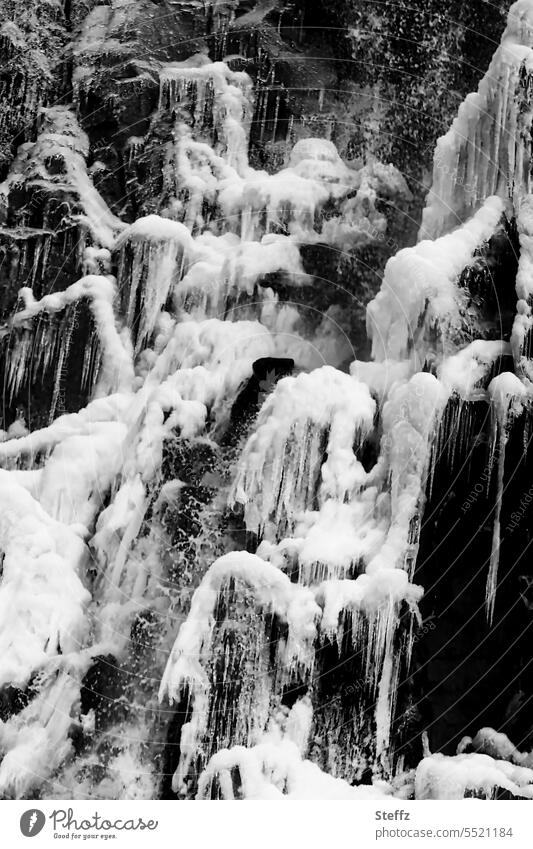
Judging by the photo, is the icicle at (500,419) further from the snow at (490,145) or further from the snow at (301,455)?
the snow at (490,145)

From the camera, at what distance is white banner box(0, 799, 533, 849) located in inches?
202

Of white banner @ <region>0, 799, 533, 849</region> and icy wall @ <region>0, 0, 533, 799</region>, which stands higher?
icy wall @ <region>0, 0, 533, 799</region>

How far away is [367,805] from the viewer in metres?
5.30

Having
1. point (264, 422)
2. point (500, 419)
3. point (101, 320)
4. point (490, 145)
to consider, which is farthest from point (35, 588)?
point (490, 145)

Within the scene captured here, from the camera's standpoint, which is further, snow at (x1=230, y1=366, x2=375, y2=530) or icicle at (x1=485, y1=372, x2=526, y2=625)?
snow at (x1=230, y1=366, x2=375, y2=530)

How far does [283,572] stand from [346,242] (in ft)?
7.37

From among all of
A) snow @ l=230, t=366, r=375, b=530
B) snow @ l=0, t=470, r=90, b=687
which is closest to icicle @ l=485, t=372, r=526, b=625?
snow @ l=230, t=366, r=375, b=530

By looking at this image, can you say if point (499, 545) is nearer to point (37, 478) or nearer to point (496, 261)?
point (496, 261)

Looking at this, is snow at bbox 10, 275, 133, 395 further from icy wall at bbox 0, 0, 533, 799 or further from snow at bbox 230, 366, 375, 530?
snow at bbox 230, 366, 375, 530

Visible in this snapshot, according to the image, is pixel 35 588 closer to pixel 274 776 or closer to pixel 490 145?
pixel 274 776

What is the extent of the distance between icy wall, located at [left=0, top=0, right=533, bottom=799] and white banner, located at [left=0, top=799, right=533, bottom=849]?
11 cm

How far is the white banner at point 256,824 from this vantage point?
16.8 ft

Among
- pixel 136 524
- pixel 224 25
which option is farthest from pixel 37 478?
pixel 224 25

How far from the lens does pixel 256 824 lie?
5.15 m
